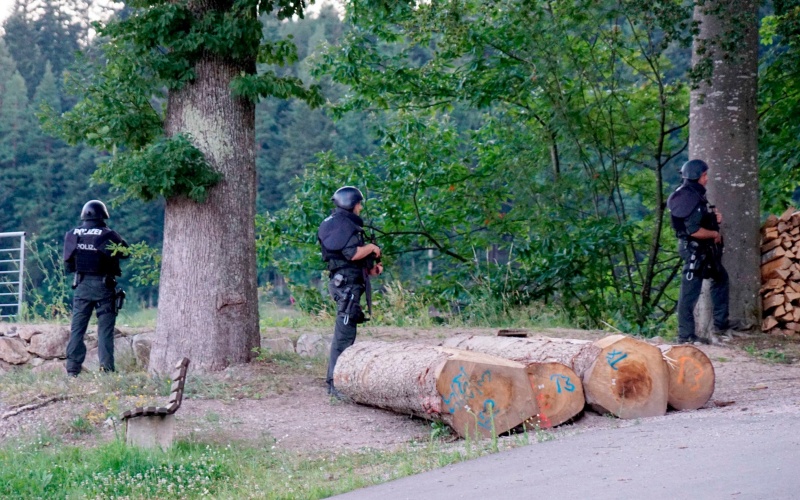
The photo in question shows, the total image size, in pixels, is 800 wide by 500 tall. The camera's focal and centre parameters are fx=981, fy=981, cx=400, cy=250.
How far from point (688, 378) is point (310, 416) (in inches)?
131

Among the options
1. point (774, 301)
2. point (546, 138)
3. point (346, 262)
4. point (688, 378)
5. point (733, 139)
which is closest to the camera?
point (688, 378)

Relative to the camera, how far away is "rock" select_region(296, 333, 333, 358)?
12323 mm

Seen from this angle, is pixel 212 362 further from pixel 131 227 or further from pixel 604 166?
pixel 131 227

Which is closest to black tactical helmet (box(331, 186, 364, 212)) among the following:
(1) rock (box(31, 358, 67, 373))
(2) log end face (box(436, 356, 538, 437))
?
(2) log end face (box(436, 356, 538, 437))

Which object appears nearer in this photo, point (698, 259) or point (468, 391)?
point (468, 391)

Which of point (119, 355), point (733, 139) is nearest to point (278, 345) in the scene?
point (119, 355)

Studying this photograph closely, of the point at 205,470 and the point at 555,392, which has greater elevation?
the point at 555,392

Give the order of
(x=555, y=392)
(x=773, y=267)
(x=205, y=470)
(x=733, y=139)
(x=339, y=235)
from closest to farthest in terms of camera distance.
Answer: (x=205, y=470) → (x=555, y=392) → (x=339, y=235) → (x=733, y=139) → (x=773, y=267)

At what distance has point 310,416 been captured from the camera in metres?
8.93

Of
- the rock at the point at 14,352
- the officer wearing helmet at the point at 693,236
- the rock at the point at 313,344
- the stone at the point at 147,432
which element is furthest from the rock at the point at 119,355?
the officer wearing helmet at the point at 693,236

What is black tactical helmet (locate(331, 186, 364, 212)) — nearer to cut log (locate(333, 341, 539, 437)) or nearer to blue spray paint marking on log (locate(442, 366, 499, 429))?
cut log (locate(333, 341, 539, 437))

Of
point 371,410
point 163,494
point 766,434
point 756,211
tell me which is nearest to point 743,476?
point 766,434

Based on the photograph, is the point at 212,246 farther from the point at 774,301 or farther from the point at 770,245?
the point at 770,245

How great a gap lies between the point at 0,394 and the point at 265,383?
9.62 feet
